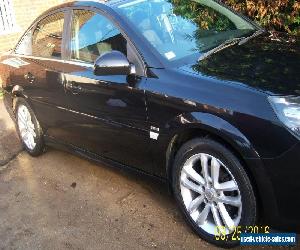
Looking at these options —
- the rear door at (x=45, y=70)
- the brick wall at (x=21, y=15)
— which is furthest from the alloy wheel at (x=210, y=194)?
the brick wall at (x=21, y=15)

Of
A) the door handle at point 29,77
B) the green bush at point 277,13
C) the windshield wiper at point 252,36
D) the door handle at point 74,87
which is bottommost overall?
the door handle at point 29,77

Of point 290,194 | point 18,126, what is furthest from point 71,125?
point 290,194

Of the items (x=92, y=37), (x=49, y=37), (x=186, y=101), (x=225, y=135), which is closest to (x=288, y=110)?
(x=225, y=135)

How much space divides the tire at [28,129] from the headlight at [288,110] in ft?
10.1

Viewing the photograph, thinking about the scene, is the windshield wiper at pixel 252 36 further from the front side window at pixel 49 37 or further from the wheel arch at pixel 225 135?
the front side window at pixel 49 37

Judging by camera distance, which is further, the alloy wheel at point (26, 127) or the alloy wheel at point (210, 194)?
the alloy wheel at point (26, 127)

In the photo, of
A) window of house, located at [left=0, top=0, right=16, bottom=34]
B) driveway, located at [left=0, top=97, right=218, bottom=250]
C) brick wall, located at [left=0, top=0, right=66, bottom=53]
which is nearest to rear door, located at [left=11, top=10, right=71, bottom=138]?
driveway, located at [left=0, top=97, right=218, bottom=250]

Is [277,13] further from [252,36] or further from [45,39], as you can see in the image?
[45,39]

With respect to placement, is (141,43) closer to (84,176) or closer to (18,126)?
(84,176)

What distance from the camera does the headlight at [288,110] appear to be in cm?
288

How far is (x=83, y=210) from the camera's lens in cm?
434

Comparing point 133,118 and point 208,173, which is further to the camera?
point 133,118

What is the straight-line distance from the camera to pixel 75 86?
14.3 ft

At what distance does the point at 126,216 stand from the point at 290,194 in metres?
1.63
